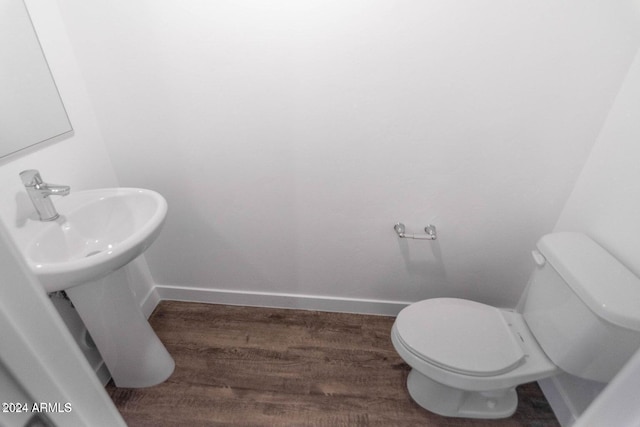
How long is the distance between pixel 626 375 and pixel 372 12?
3.65 feet

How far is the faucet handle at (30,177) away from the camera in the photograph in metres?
0.95

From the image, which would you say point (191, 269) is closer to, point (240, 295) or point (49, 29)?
point (240, 295)

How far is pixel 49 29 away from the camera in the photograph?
42.8 inches

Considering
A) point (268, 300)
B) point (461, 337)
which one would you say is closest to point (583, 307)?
point (461, 337)

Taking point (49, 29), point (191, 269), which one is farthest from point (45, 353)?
point (191, 269)

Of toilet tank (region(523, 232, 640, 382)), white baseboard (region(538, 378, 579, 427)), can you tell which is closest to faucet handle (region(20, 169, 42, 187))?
toilet tank (region(523, 232, 640, 382))

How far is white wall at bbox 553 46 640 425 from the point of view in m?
0.99

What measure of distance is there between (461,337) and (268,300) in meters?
1.01

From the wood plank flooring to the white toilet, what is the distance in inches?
4.9

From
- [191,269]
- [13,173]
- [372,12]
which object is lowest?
[191,269]

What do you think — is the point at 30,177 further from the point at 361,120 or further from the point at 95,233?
the point at 361,120

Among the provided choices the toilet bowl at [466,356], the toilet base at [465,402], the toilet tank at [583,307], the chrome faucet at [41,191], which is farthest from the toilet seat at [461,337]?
the chrome faucet at [41,191]

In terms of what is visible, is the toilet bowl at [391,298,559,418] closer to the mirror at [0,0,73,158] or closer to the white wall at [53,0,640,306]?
the white wall at [53,0,640,306]

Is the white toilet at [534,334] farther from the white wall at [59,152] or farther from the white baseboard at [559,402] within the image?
the white wall at [59,152]
